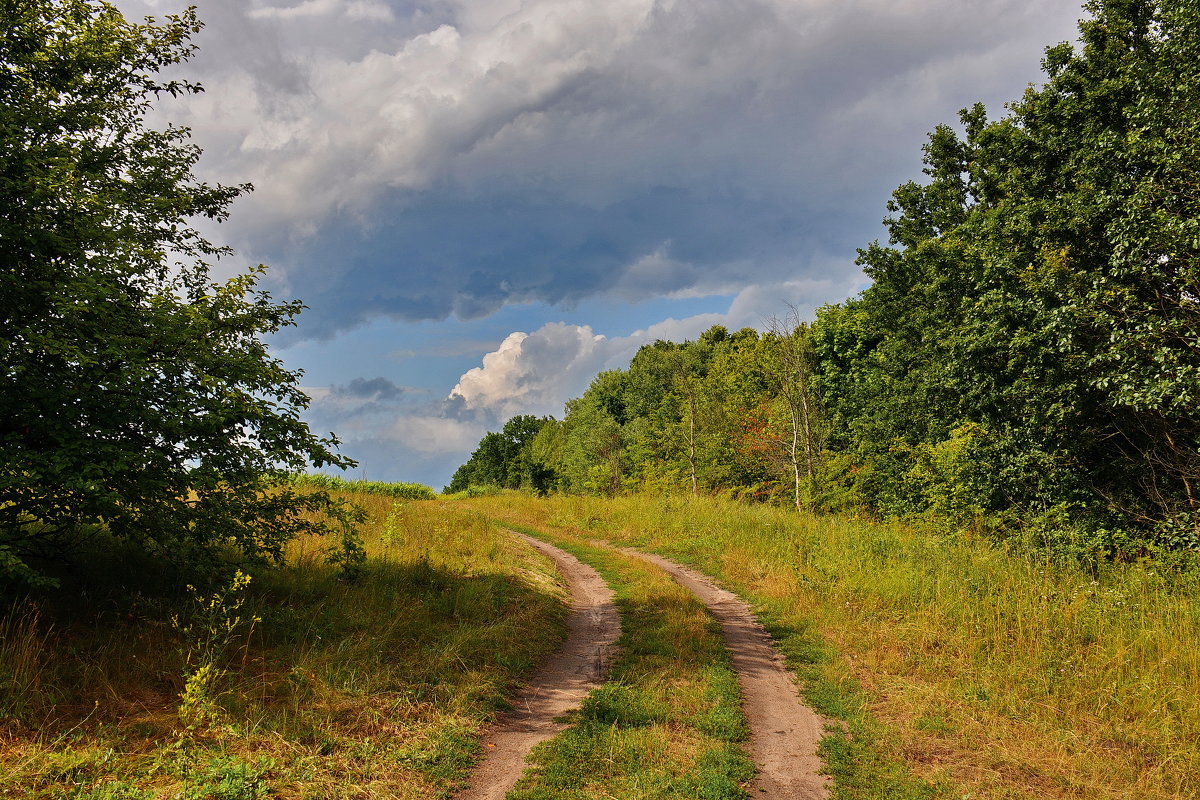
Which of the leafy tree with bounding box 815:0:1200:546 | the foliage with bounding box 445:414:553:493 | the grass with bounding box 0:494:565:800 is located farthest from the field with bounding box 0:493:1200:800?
the foliage with bounding box 445:414:553:493

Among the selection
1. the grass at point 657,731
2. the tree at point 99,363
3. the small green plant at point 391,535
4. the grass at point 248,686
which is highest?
the tree at point 99,363

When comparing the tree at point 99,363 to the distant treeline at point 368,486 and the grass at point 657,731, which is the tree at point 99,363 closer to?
the grass at point 657,731

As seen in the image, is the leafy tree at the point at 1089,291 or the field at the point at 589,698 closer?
the field at the point at 589,698

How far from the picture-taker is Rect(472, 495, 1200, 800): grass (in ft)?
19.5

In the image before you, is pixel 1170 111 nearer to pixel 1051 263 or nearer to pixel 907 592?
pixel 1051 263

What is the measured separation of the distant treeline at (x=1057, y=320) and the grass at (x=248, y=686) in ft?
47.6

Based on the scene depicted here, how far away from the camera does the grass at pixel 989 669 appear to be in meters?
5.93

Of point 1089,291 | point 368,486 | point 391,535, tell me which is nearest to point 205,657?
point 391,535

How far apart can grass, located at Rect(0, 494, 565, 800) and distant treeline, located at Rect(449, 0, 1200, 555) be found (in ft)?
47.6

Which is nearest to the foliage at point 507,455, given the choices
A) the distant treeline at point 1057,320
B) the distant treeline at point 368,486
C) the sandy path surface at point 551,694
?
the distant treeline at point 368,486

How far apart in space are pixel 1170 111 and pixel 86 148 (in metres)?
21.6

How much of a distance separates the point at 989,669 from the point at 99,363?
1290 cm

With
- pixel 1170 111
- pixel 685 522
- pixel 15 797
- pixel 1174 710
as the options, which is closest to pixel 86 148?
pixel 15 797

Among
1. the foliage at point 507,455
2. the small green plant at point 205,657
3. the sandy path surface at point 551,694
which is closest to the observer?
the small green plant at point 205,657
